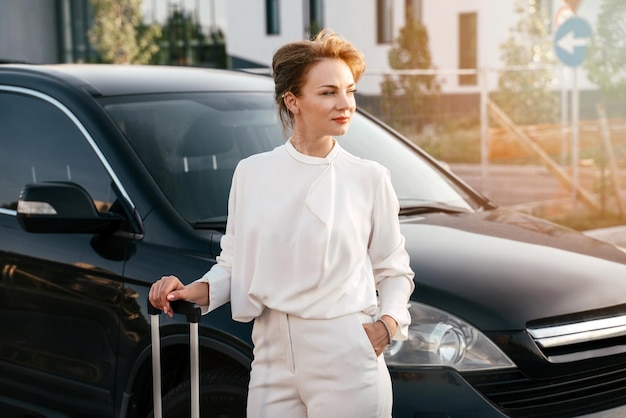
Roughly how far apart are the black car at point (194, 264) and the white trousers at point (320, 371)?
1.80 ft

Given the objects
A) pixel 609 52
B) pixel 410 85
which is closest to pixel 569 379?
pixel 609 52

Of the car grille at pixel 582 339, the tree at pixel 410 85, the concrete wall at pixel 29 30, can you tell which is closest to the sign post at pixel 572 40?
the tree at pixel 410 85

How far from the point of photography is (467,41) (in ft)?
108

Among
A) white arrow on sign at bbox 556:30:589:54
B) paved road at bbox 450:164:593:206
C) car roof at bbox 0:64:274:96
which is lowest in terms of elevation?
paved road at bbox 450:164:593:206

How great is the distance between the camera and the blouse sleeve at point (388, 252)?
2977 millimetres

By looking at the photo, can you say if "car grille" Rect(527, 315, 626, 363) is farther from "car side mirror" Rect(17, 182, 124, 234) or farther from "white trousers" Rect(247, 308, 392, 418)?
"car side mirror" Rect(17, 182, 124, 234)

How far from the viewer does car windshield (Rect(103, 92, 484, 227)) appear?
440 centimetres

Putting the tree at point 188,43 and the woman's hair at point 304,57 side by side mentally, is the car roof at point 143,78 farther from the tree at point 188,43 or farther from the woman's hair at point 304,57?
the tree at point 188,43

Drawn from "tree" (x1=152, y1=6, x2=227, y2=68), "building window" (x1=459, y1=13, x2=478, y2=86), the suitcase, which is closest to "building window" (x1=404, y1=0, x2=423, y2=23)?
"building window" (x1=459, y1=13, x2=478, y2=86)

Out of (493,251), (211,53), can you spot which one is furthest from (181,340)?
(211,53)

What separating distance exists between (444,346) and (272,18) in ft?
118

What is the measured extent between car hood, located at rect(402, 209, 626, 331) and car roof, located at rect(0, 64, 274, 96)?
117 cm

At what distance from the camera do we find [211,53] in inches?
1656

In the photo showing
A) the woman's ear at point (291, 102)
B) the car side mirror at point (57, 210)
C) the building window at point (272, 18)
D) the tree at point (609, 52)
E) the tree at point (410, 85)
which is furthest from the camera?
the building window at point (272, 18)
